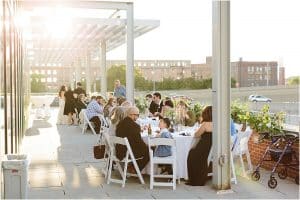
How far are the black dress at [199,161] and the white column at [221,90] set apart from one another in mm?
313

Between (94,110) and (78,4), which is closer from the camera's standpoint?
(78,4)

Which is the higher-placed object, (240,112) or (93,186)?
(240,112)

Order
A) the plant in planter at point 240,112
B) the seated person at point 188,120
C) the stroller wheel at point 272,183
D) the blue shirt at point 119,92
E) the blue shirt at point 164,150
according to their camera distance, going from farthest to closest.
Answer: the blue shirt at point 119,92 → the plant in planter at point 240,112 → the seated person at point 188,120 → the blue shirt at point 164,150 → the stroller wheel at point 272,183

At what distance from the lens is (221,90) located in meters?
5.42

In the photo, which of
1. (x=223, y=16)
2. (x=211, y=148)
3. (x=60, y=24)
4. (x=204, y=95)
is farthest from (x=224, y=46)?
(x=204, y=95)

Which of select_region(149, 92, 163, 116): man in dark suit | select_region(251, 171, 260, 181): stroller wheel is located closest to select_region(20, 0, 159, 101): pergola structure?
select_region(149, 92, 163, 116): man in dark suit

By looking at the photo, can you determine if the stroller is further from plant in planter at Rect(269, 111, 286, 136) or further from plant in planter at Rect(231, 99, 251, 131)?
plant in planter at Rect(231, 99, 251, 131)

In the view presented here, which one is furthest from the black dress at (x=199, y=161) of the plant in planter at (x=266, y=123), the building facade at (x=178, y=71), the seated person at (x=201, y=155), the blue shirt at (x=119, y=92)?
the building facade at (x=178, y=71)

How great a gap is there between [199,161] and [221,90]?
0.94 metres

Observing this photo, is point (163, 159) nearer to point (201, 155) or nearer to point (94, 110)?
point (201, 155)

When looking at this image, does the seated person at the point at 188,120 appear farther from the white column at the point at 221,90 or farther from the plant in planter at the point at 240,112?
the white column at the point at 221,90

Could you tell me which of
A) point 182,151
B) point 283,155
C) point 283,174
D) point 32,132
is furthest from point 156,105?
point 283,155

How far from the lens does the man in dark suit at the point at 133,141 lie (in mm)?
5848

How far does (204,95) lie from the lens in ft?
140
